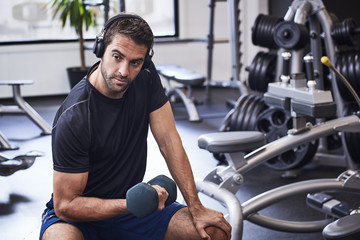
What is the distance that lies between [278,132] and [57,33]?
3974mm

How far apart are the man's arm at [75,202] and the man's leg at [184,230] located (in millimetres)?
243

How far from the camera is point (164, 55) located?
6.64m

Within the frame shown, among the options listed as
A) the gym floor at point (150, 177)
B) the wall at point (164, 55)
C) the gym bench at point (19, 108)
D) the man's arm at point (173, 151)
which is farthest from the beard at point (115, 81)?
the wall at point (164, 55)

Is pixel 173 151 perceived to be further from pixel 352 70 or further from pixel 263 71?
pixel 263 71

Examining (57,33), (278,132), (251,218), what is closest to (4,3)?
(57,33)

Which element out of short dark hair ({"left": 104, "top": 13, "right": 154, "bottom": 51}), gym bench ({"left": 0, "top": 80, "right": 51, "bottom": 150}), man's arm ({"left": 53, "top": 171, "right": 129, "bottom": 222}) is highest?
short dark hair ({"left": 104, "top": 13, "right": 154, "bottom": 51})

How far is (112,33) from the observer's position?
151 centimetres

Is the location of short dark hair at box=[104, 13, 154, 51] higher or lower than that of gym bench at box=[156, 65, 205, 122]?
higher

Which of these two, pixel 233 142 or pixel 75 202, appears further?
pixel 233 142

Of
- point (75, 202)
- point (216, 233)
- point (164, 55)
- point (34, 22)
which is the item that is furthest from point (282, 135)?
point (34, 22)

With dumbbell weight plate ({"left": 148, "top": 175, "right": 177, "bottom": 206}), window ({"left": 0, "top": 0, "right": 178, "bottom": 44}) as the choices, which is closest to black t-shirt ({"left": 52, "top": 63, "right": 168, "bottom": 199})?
dumbbell weight plate ({"left": 148, "top": 175, "right": 177, "bottom": 206})

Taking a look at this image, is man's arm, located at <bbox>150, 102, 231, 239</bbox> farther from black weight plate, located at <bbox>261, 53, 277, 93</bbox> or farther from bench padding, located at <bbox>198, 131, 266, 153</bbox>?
black weight plate, located at <bbox>261, 53, 277, 93</bbox>

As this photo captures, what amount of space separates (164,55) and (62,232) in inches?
208

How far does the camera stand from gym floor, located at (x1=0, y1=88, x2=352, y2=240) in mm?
2500
